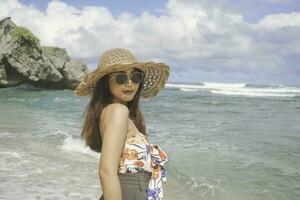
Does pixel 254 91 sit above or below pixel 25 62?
below

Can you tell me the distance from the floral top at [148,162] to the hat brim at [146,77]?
43cm

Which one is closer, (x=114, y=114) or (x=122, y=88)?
(x=114, y=114)

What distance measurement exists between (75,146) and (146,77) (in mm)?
8210

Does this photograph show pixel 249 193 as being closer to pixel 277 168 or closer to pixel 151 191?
pixel 277 168

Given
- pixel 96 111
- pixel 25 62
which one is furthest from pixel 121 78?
pixel 25 62

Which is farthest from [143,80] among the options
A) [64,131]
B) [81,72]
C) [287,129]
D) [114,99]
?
[81,72]

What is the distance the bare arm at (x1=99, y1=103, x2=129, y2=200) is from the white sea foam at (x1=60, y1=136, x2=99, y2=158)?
7772 millimetres

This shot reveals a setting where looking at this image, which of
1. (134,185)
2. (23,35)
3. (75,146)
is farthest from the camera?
(23,35)

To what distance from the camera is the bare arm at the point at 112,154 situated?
2.35 meters

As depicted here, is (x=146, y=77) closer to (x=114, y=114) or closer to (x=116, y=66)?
(x=116, y=66)

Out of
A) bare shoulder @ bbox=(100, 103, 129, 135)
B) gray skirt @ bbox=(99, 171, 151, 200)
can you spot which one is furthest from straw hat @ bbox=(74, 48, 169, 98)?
gray skirt @ bbox=(99, 171, 151, 200)

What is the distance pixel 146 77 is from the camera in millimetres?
3004

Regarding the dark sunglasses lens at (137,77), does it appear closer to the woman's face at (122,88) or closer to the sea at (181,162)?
the woman's face at (122,88)

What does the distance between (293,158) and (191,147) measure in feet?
7.99
